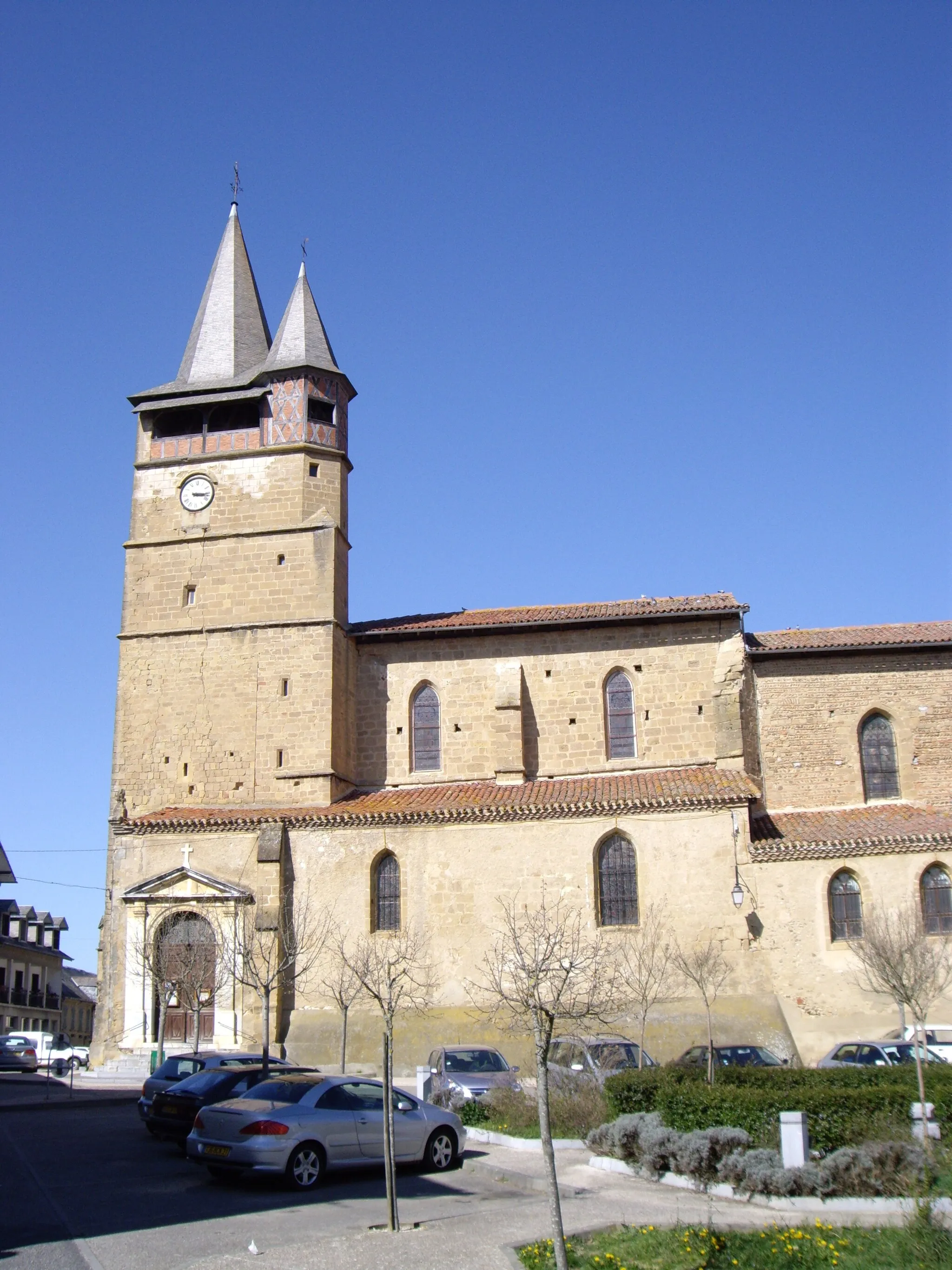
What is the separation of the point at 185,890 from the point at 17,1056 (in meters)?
14.6

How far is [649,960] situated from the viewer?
26.4 m

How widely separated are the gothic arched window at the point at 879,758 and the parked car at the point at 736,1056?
10019 millimetres

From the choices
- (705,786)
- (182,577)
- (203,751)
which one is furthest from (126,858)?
(705,786)

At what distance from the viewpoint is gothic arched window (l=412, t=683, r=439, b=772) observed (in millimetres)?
31750

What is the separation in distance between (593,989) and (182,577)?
17.7 meters

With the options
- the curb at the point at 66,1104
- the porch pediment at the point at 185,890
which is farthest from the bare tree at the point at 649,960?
the curb at the point at 66,1104

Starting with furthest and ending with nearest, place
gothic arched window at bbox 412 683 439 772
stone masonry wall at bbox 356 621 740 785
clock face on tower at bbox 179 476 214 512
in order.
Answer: clock face on tower at bbox 179 476 214 512 < gothic arched window at bbox 412 683 439 772 < stone masonry wall at bbox 356 621 740 785

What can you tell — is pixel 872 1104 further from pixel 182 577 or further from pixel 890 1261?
pixel 182 577

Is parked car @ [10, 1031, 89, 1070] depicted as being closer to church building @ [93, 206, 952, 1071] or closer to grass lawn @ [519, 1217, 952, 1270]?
church building @ [93, 206, 952, 1071]

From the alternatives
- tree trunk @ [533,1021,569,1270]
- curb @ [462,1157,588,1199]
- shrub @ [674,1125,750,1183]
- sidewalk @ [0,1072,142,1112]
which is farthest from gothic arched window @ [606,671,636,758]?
tree trunk @ [533,1021,569,1270]

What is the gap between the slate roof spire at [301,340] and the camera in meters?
32.9

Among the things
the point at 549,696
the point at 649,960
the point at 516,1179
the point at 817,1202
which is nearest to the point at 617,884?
the point at 649,960

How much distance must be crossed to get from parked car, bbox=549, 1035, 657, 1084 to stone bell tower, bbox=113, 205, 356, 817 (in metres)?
11.2

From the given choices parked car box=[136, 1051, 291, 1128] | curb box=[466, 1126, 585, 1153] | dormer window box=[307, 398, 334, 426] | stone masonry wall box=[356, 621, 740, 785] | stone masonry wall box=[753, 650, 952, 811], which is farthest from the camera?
dormer window box=[307, 398, 334, 426]
